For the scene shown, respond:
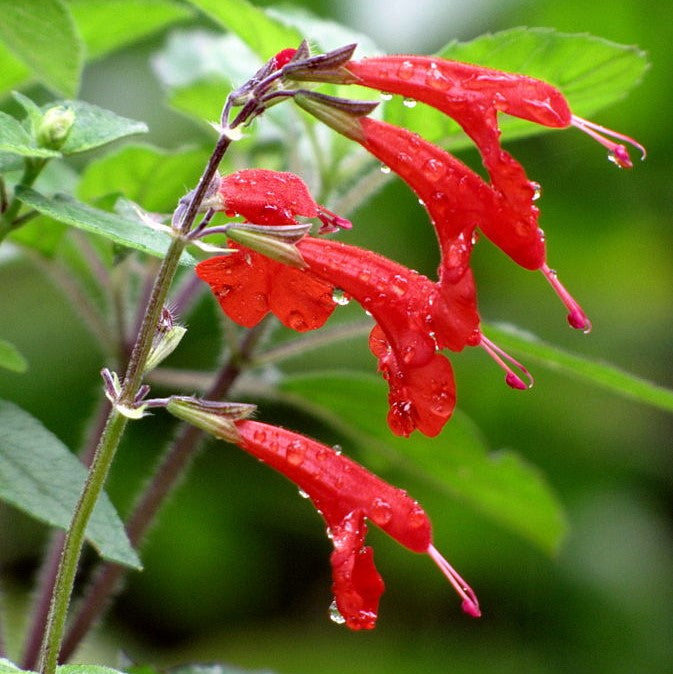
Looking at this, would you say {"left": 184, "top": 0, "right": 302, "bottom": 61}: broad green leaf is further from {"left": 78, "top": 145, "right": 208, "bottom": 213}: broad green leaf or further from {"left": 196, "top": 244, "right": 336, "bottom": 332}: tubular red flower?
{"left": 196, "top": 244, "right": 336, "bottom": 332}: tubular red flower

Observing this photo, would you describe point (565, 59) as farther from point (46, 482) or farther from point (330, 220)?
point (46, 482)

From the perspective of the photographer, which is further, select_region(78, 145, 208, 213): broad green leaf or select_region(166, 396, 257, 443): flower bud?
select_region(78, 145, 208, 213): broad green leaf

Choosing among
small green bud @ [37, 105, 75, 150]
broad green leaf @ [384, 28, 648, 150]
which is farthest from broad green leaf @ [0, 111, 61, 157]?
broad green leaf @ [384, 28, 648, 150]

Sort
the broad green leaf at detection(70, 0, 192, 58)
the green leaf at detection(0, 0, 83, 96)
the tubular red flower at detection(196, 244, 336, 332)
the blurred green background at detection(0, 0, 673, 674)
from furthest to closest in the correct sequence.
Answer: the blurred green background at detection(0, 0, 673, 674) → the broad green leaf at detection(70, 0, 192, 58) → the green leaf at detection(0, 0, 83, 96) → the tubular red flower at detection(196, 244, 336, 332)

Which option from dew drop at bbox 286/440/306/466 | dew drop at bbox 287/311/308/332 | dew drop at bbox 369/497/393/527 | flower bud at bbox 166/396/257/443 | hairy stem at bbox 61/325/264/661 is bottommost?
hairy stem at bbox 61/325/264/661

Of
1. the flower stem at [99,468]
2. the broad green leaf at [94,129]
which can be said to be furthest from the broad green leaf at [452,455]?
the flower stem at [99,468]

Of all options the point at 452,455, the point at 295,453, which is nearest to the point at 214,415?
the point at 295,453

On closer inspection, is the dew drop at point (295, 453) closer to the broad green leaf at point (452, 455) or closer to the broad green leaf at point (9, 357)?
the broad green leaf at point (9, 357)
